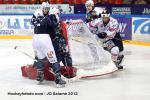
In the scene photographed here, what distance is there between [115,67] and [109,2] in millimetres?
8055

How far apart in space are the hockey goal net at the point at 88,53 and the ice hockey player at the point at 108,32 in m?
0.14

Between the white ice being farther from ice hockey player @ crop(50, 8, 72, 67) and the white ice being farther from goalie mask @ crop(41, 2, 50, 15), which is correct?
goalie mask @ crop(41, 2, 50, 15)

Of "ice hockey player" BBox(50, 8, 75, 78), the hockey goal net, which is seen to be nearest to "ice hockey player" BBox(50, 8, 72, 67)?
"ice hockey player" BBox(50, 8, 75, 78)

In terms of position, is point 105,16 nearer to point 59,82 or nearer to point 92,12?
point 92,12

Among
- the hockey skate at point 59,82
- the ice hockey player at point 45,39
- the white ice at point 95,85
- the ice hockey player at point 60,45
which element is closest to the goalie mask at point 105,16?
the white ice at point 95,85

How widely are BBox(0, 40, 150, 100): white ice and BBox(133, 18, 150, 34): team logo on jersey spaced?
2802mm

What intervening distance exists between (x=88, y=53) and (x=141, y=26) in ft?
15.6

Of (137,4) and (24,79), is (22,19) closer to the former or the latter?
(137,4)

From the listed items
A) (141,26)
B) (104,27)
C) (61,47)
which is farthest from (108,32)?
(141,26)

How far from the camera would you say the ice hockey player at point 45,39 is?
8484mm

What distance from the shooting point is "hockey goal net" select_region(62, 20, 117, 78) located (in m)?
9.47

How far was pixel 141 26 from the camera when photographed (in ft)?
47.6

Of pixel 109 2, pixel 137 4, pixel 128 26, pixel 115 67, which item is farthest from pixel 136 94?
pixel 109 2

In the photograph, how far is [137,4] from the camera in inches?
626
